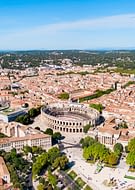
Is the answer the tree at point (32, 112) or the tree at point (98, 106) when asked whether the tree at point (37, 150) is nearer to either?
the tree at point (32, 112)

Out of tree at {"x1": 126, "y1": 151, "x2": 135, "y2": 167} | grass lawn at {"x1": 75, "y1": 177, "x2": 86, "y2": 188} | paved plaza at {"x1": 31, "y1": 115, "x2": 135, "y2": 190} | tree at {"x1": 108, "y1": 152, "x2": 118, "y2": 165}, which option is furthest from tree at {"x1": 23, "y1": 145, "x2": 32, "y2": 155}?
tree at {"x1": 126, "y1": 151, "x2": 135, "y2": 167}

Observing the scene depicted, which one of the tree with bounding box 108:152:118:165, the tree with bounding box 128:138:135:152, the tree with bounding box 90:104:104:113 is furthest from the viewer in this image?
the tree with bounding box 90:104:104:113

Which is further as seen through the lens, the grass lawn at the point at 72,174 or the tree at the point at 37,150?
the tree at the point at 37,150

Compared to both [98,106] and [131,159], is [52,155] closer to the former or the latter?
[131,159]

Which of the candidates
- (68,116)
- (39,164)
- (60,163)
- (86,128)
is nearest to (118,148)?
(60,163)

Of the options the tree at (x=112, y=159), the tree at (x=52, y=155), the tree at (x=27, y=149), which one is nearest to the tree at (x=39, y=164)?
the tree at (x=52, y=155)

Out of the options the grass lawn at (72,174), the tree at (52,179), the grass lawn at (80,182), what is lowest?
the grass lawn at (80,182)

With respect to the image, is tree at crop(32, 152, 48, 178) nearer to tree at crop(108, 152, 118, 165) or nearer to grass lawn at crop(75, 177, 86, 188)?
grass lawn at crop(75, 177, 86, 188)

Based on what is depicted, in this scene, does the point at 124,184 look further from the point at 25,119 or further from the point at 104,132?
the point at 25,119
